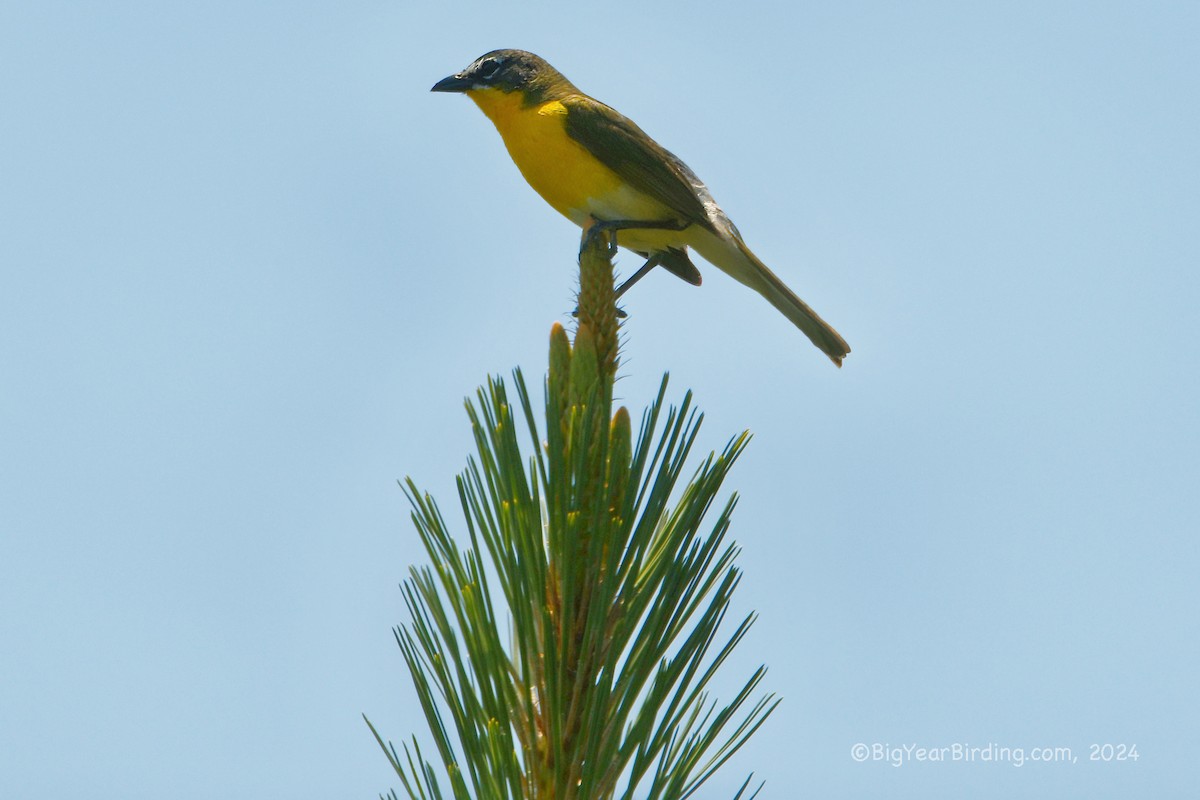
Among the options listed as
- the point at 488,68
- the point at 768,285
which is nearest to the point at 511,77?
the point at 488,68

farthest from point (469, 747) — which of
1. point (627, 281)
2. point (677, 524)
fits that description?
point (627, 281)

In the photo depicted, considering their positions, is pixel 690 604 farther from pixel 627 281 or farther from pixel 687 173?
pixel 687 173

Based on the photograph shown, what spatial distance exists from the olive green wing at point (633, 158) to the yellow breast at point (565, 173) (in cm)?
4

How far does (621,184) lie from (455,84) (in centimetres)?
155

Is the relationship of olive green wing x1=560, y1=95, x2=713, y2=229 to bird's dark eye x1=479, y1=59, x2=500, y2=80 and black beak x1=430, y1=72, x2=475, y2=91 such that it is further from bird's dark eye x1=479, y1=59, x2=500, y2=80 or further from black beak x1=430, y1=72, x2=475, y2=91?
black beak x1=430, y1=72, x2=475, y2=91

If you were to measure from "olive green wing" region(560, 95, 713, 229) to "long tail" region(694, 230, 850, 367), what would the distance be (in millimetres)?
247

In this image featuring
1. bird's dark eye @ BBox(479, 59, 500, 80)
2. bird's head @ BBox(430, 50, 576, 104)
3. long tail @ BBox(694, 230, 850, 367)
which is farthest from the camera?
bird's dark eye @ BBox(479, 59, 500, 80)

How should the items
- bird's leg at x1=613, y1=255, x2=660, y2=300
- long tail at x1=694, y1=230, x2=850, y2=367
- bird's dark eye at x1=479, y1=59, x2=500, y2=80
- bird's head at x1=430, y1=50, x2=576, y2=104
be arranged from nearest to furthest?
1. bird's leg at x1=613, y1=255, x2=660, y2=300
2. long tail at x1=694, y1=230, x2=850, y2=367
3. bird's head at x1=430, y1=50, x2=576, y2=104
4. bird's dark eye at x1=479, y1=59, x2=500, y2=80

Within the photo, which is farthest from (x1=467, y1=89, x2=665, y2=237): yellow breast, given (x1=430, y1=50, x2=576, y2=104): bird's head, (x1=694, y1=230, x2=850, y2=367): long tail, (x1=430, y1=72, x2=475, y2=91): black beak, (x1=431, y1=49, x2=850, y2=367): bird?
(x1=430, y1=72, x2=475, y2=91): black beak

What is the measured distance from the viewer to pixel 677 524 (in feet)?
7.68

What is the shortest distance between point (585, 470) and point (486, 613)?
33 cm

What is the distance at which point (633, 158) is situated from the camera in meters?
6.28

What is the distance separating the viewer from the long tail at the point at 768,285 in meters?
6.36

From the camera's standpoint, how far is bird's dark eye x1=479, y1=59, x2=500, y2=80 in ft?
23.2
